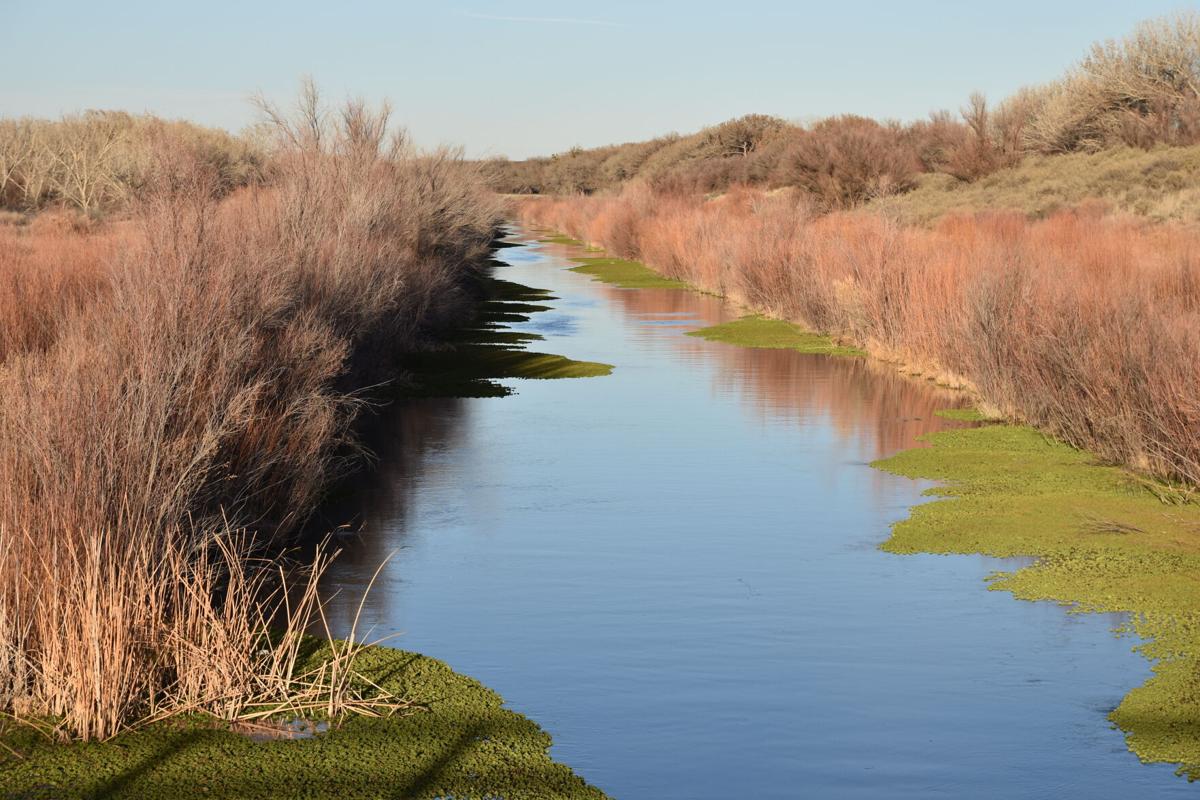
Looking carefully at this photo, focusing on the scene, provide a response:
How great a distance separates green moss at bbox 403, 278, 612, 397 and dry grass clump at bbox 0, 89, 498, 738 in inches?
49.5

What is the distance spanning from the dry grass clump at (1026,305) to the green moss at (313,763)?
757 cm

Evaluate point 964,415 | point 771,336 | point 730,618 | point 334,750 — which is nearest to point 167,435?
point 334,750

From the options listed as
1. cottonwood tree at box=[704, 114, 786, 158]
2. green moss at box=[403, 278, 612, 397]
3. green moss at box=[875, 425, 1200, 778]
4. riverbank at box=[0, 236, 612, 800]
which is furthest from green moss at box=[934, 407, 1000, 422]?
cottonwood tree at box=[704, 114, 786, 158]

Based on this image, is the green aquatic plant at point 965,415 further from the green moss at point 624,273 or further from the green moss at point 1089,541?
the green moss at point 624,273

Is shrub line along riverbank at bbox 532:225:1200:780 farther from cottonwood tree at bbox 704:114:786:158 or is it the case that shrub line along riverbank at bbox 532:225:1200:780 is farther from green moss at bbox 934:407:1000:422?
cottonwood tree at bbox 704:114:786:158

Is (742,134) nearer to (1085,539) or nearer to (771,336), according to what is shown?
(771,336)

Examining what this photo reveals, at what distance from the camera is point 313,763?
6711 millimetres

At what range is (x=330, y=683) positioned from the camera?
7.65 meters

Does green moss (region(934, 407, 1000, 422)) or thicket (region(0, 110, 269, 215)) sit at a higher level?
thicket (region(0, 110, 269, 215))

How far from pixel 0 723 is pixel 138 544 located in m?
1.43

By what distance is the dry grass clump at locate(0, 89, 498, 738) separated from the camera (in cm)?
724

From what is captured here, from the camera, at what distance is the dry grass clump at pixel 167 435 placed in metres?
7.24

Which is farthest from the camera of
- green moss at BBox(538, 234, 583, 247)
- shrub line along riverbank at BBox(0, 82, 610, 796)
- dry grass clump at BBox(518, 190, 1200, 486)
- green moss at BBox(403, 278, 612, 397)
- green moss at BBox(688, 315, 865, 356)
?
green moss at BBox(538, 234, 583, 247)

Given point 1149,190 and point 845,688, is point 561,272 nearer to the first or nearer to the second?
point 1149,190
